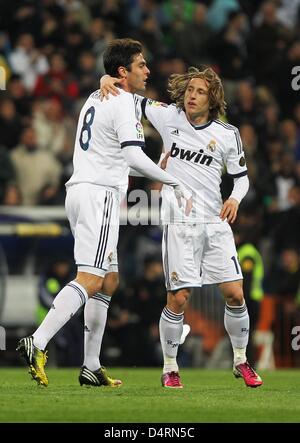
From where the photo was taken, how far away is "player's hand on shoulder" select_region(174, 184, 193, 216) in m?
10.2

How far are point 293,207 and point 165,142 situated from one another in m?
7.57

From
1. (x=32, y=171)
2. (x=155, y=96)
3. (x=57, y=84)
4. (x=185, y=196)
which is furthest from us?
(x=57, y=84)

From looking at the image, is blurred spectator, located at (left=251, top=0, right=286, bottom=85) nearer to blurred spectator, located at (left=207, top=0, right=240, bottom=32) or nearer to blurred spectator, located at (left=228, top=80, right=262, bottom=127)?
blurred spectator, located at (left=207, top=0, right=240, bottom=32)

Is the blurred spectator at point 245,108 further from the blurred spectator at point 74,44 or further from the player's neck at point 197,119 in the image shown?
the player's neck at point 197,119

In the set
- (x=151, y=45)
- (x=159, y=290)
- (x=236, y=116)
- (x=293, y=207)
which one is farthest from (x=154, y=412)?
(x=151, y=45)

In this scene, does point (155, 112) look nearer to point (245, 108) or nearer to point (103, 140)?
point (103, 140)

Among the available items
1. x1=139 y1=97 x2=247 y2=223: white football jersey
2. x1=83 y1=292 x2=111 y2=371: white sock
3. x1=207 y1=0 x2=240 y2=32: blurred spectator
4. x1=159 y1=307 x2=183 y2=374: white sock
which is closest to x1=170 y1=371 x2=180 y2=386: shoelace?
x1=159 y1=307 x2=183 y2=374: white sock

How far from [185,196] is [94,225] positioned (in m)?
0.76

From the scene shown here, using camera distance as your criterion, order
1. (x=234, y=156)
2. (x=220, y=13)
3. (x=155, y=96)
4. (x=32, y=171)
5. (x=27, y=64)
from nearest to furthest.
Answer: (x=234, y=156), (x=32, y=171), (x=155, y=96), (x=27, y=64), (x=220, y=13)

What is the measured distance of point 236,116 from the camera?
19891mm

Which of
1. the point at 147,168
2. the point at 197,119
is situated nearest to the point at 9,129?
the point at 197,119

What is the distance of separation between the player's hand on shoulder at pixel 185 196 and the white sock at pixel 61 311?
1.06 meters

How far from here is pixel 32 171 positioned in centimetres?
1844

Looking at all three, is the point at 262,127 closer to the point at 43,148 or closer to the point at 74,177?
A: the point at 43,148
